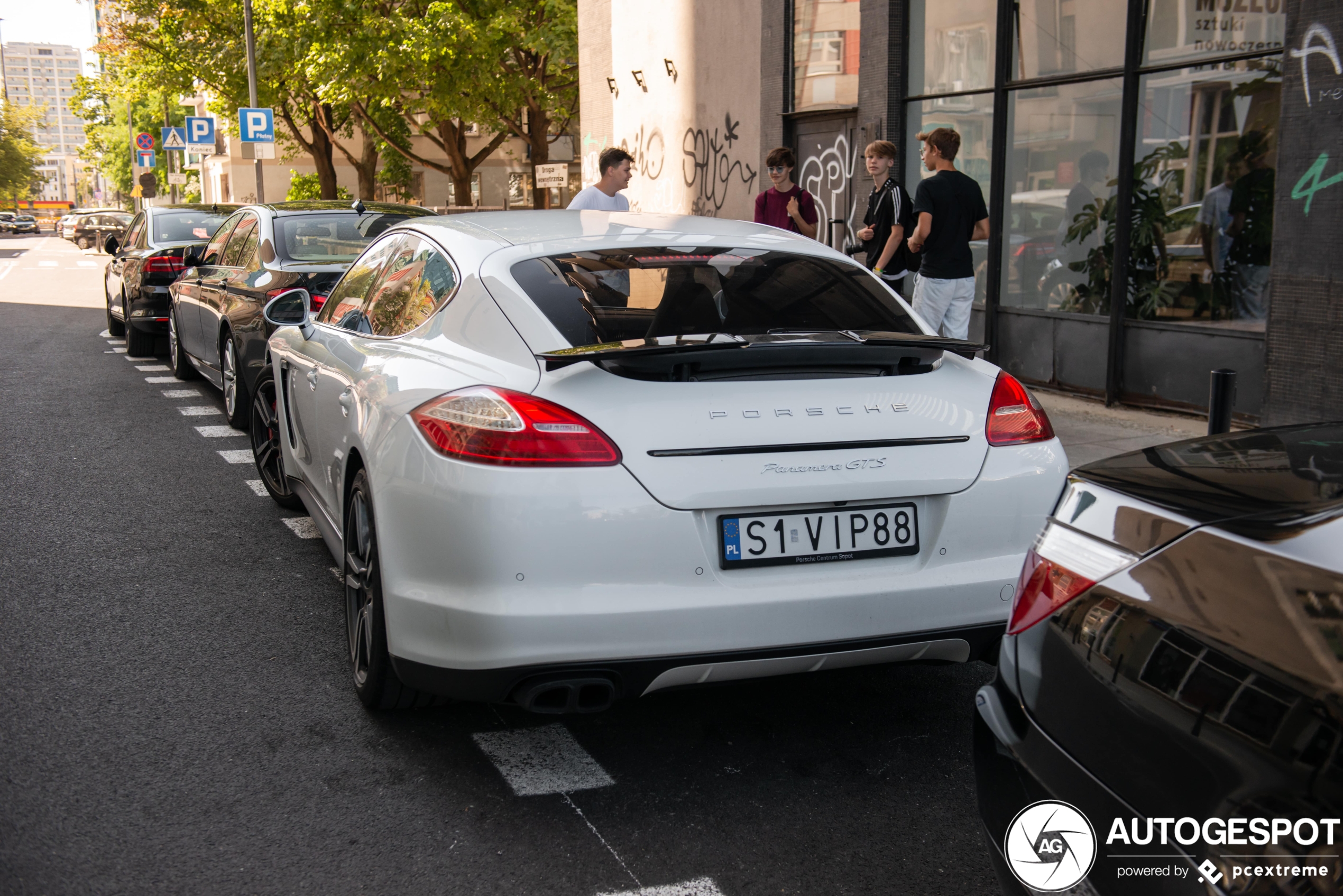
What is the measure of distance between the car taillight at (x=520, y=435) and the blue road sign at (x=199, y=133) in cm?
3145

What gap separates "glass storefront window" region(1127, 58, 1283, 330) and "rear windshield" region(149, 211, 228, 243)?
9.05 metres

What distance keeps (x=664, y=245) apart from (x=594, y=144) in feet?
51.3

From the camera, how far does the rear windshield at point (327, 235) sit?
8492mm

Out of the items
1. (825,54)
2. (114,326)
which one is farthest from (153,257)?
(825,54)

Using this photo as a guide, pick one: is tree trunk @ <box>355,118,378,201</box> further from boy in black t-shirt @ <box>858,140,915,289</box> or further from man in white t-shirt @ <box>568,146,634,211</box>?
boy in black t-shirt @ <box>858,140,915,289</box>

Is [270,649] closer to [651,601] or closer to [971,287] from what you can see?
[651,601]

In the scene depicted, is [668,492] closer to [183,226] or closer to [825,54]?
[825,54]

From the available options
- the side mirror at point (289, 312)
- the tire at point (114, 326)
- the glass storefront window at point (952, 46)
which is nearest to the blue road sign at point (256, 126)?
the tire at point (114, 326)

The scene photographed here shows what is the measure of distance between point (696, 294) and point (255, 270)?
5572 mm

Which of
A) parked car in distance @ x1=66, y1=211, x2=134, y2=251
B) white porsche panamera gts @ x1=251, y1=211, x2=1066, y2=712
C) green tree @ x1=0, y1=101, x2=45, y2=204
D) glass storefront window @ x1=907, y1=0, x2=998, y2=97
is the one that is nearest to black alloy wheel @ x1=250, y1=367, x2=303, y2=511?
white porsche panamera gts @ x1=251, y1=211, x2=1066, y2=712

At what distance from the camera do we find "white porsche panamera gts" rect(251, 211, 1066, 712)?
10.0ft

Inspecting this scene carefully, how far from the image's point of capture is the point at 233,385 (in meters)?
8.98

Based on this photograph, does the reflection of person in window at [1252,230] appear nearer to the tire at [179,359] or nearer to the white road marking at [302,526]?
the white road marking at [302,526]

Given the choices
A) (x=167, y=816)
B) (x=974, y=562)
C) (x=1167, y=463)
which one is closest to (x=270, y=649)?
(x=167, y=816)
